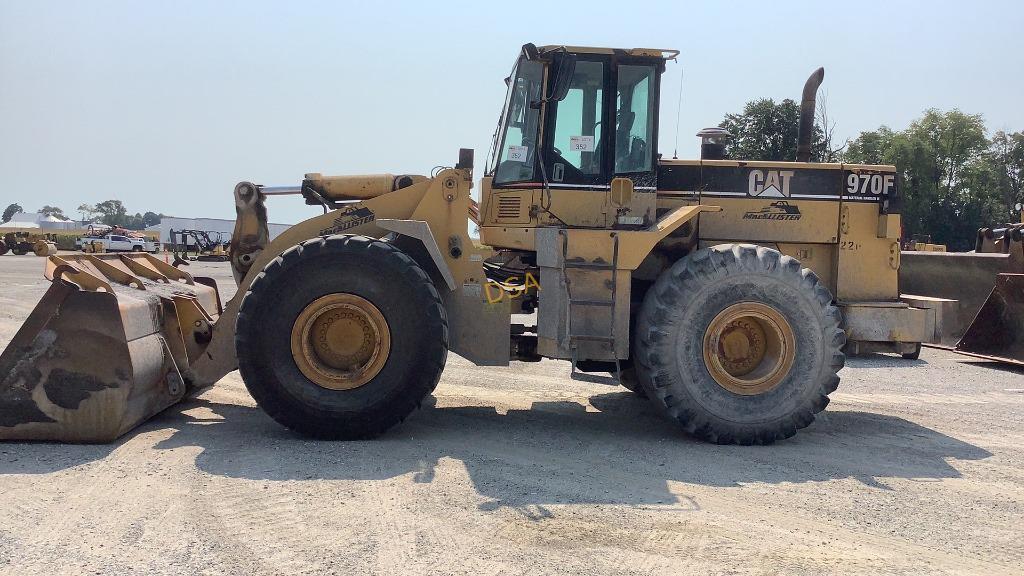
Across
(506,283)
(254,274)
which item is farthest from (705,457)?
(254,274)

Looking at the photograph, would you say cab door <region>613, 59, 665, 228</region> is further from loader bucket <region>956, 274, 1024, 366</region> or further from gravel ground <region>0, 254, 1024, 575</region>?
loader bucket <region>956, 274, 1024, 366</region>

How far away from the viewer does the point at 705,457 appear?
20.4 ft

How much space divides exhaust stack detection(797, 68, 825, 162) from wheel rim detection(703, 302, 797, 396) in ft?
6.63

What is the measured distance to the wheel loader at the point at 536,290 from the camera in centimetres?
627

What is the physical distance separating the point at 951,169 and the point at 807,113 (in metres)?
42.3

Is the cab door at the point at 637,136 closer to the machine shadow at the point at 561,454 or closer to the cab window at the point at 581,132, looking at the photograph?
the cab window at the point at 581,132

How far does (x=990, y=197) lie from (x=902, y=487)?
43.4 metres

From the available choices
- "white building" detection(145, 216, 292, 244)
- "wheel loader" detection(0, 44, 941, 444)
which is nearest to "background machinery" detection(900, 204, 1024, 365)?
"wheel loader" detection(0, 44, 941, 444)

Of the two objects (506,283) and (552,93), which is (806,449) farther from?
(552,93)

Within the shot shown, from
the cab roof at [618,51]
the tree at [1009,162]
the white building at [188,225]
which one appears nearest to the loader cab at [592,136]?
the cab roof at [618,51]

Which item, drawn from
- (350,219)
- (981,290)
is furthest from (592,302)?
(981,290)

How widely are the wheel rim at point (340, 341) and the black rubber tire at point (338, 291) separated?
5cm

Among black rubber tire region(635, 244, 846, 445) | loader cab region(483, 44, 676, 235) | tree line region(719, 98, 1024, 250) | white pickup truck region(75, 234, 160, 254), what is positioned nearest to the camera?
black rubber tire region(635, 244, 846, 445)

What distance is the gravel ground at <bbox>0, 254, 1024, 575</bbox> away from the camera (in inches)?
162
